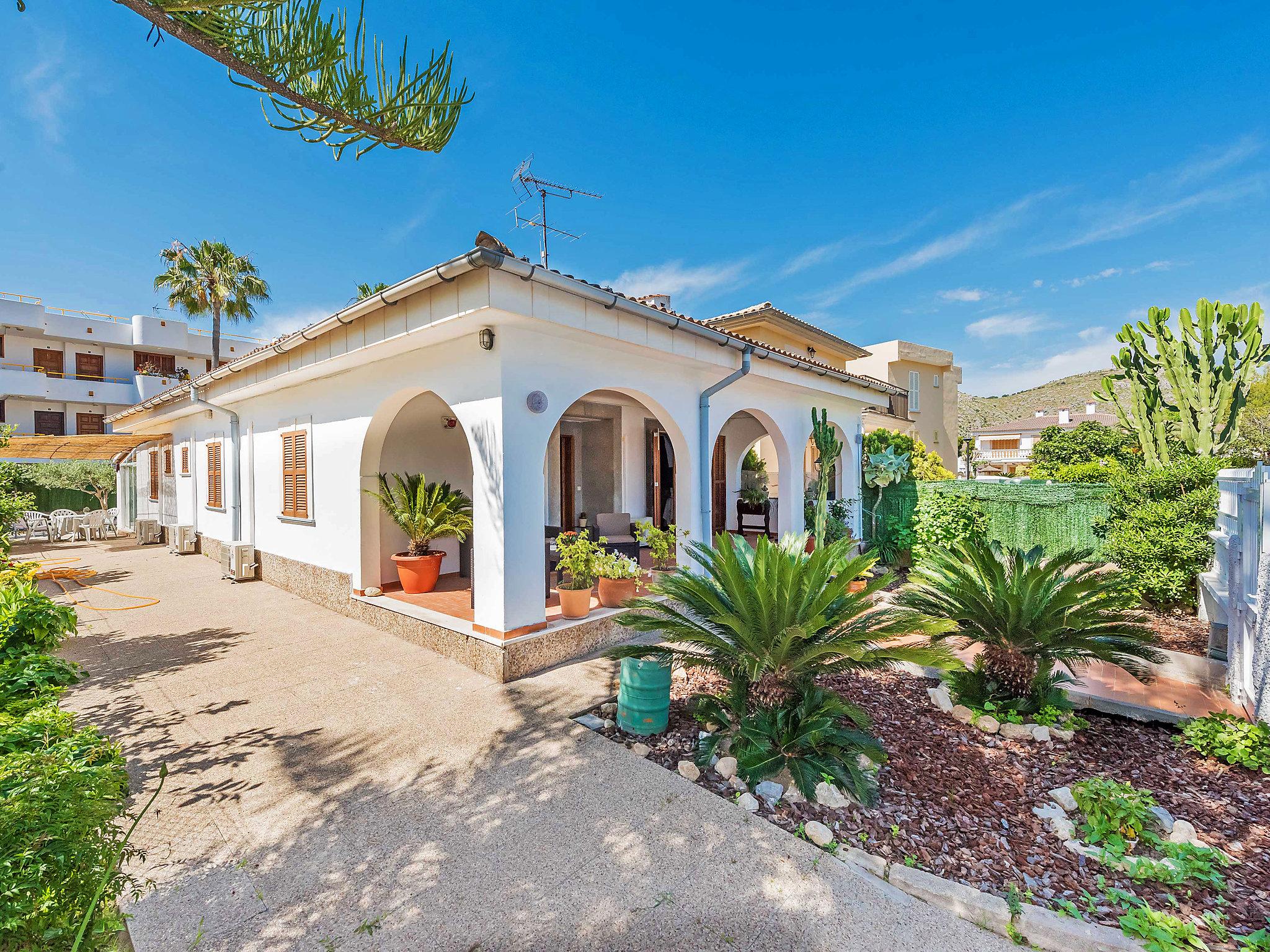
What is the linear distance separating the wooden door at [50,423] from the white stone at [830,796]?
44.9m

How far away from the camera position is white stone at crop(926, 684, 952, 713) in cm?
566

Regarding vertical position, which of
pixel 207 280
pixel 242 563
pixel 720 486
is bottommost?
pixel 242 563

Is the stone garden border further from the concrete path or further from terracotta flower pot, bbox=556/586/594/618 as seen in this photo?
terracotta flower pot, bbox=556/586/594/618

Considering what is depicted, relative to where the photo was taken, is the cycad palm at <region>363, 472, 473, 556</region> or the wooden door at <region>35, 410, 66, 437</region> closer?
the cycad palm at <region>363, 472, 473, 556</region>

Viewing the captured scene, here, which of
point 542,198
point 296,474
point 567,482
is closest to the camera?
point 542,198

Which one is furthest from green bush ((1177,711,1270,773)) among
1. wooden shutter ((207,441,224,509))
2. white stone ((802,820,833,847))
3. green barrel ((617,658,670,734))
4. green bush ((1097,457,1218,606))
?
wooden shutter ((207,441,224,509))

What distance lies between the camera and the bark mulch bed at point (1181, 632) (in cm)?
722

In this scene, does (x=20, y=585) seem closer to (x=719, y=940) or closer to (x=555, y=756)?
(x=555, y=756)

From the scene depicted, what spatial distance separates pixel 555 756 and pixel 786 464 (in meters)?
8.95

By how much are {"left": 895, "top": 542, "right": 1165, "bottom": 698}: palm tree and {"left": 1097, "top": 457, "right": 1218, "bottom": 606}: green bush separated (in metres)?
4.31

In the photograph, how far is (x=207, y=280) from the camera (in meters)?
25.6

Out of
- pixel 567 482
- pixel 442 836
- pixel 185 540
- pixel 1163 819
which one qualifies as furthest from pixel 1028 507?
pixel 185 540

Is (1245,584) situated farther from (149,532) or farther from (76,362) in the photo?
(76,362)

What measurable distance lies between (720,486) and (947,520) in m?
5.74
